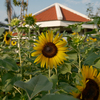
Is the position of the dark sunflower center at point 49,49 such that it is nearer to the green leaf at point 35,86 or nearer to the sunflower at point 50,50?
the sunflower at point 50,50

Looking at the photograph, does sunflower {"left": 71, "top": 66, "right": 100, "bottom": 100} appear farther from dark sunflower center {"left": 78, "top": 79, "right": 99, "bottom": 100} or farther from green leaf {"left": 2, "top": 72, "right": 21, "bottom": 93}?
green leaf {"left": 2, "top": 72, "right": 21, "bottom": 93}

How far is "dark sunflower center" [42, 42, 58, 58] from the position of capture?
1.05m

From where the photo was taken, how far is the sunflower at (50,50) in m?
1.01

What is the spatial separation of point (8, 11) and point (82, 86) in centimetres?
1430

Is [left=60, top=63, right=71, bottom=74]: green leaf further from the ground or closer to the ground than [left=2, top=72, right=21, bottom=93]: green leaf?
further from the ground

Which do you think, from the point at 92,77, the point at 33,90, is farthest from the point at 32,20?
the point at 33,90

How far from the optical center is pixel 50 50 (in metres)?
1.04

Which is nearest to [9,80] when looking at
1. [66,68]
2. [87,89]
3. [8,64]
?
[8,64]

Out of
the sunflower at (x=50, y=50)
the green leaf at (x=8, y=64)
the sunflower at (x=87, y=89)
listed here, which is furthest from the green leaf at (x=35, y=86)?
the sunflower at (x=50, y=50)

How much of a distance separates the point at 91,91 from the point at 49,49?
60cm

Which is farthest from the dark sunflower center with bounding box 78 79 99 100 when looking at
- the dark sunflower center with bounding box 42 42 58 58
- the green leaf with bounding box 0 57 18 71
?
the dark sunflower center with bounding box 42 42 58 58

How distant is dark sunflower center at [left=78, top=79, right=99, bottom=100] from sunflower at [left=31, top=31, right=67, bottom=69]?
0.50 metres

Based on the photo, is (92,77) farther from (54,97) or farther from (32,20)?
(32,20)

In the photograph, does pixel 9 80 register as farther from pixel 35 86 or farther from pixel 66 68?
pixel 35 86
